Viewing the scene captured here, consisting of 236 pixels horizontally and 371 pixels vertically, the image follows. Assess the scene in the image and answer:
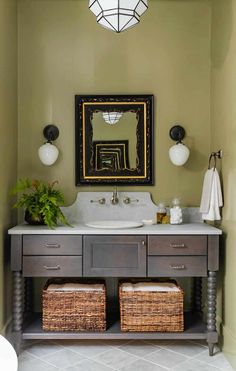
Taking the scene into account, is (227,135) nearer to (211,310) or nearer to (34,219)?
(211,310)

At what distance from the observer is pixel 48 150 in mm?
3490

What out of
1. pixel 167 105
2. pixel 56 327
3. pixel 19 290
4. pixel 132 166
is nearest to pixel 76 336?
pixel 56 327

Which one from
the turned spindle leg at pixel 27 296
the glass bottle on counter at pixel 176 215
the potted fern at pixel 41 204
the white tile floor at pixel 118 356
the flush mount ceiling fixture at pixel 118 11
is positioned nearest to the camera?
Result: the flush mount ceiling fixture at pixel 118 11

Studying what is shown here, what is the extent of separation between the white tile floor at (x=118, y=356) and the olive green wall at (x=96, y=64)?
121 cm

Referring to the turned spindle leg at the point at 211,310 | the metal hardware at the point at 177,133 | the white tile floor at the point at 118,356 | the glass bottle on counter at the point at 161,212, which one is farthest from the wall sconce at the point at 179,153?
the white tile floor at the point at 118,356

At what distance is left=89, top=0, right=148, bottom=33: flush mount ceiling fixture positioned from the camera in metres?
2.50

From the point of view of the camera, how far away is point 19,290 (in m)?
3.08

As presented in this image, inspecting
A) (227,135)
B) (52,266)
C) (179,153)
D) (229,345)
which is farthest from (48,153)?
(229,345)

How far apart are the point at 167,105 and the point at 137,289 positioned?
4.88 ft

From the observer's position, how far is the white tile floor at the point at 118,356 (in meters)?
2.91

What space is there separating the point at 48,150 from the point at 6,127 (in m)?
0.38

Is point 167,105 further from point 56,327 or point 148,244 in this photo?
point 56,327

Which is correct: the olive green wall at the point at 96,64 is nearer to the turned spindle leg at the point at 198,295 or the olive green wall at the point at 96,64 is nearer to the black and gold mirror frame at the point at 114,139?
the black and gold mirror frame at the point at 114,139

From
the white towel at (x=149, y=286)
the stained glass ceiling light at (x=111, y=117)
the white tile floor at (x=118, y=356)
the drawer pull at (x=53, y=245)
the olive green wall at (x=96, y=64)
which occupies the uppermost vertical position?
the olive green wall at (x=96, y=64)
